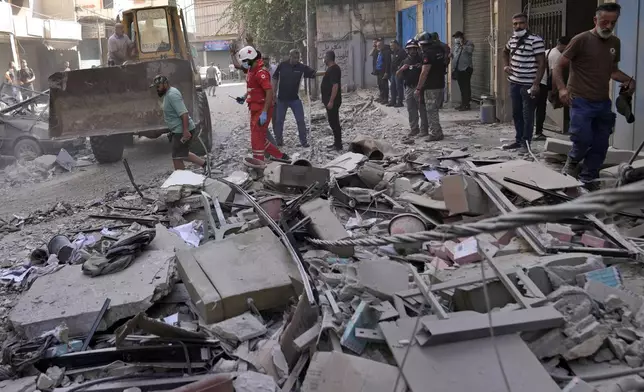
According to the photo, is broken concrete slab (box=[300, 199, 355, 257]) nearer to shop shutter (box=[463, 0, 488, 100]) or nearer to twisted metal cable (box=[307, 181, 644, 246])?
twisted metal cable (box=[307, 181, 644, 246])

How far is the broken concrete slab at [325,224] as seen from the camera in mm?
5271

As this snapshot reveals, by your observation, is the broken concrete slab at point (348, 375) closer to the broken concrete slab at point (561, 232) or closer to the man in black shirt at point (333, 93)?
the broken concrete slab at point (561, 232)

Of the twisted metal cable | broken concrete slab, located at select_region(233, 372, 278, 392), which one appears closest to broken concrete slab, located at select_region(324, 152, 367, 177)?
broken concrete slab, located at select_region(233, 372, 278, 392)

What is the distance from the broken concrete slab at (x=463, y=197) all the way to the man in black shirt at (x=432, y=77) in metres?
5.02

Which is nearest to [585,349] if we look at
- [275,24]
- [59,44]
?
[275,24]

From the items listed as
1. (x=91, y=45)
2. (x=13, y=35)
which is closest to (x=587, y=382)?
(x=13, y=35)

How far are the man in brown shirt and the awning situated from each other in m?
30.2

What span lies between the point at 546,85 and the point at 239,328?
7.22 m

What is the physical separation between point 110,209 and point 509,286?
18.2ft

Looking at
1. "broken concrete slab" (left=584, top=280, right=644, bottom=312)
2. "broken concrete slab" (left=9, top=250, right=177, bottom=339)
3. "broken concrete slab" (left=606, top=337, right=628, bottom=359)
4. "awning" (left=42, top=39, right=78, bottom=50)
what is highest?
"awning" (left=42, top=39, right=78, bottom=50)

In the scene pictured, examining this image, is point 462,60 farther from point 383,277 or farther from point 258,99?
point 383,277

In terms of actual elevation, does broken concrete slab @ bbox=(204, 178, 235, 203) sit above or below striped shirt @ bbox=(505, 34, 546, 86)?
below

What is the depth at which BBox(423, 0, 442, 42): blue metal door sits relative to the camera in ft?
56.0

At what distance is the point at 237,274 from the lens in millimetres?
4711
